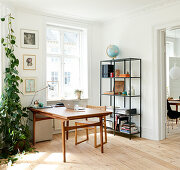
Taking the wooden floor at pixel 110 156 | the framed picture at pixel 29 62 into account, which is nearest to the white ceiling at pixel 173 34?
the wooden floor at pixel 110 156

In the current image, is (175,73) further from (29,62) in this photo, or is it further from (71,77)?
(29,62)

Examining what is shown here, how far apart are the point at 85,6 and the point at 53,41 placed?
136 cm

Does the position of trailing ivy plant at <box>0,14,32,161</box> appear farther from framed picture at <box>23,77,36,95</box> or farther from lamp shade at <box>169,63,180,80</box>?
lamp shade at <box>169,63,180,80</box>

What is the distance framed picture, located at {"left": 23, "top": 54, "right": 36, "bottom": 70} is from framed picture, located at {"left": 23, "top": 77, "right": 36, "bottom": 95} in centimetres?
25

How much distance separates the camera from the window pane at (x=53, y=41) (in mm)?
5513

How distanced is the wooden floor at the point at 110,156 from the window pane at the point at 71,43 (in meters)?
2.39

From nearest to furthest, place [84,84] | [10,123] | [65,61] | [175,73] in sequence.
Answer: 1. [10,123]
2. [65,61]
3. [84,84]
4. [175,73]

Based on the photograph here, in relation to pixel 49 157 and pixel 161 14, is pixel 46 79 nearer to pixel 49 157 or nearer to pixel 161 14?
pixel 49 157

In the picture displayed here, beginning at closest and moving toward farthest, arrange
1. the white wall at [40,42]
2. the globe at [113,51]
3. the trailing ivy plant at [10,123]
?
the trailing ivy plant at [10,123] < the white wall at [40,42] < the globe at [113,51]

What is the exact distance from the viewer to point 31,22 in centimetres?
→ 494

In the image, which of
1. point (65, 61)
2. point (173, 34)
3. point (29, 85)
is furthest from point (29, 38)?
point (173, 34)

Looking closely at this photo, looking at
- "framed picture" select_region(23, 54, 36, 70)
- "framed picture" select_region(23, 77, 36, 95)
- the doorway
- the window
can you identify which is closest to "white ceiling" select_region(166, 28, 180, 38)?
the doorway

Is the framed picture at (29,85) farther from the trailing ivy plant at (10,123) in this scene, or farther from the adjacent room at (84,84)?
the trailing ivy plant at (10,123)

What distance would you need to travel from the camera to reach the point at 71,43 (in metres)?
5.84
